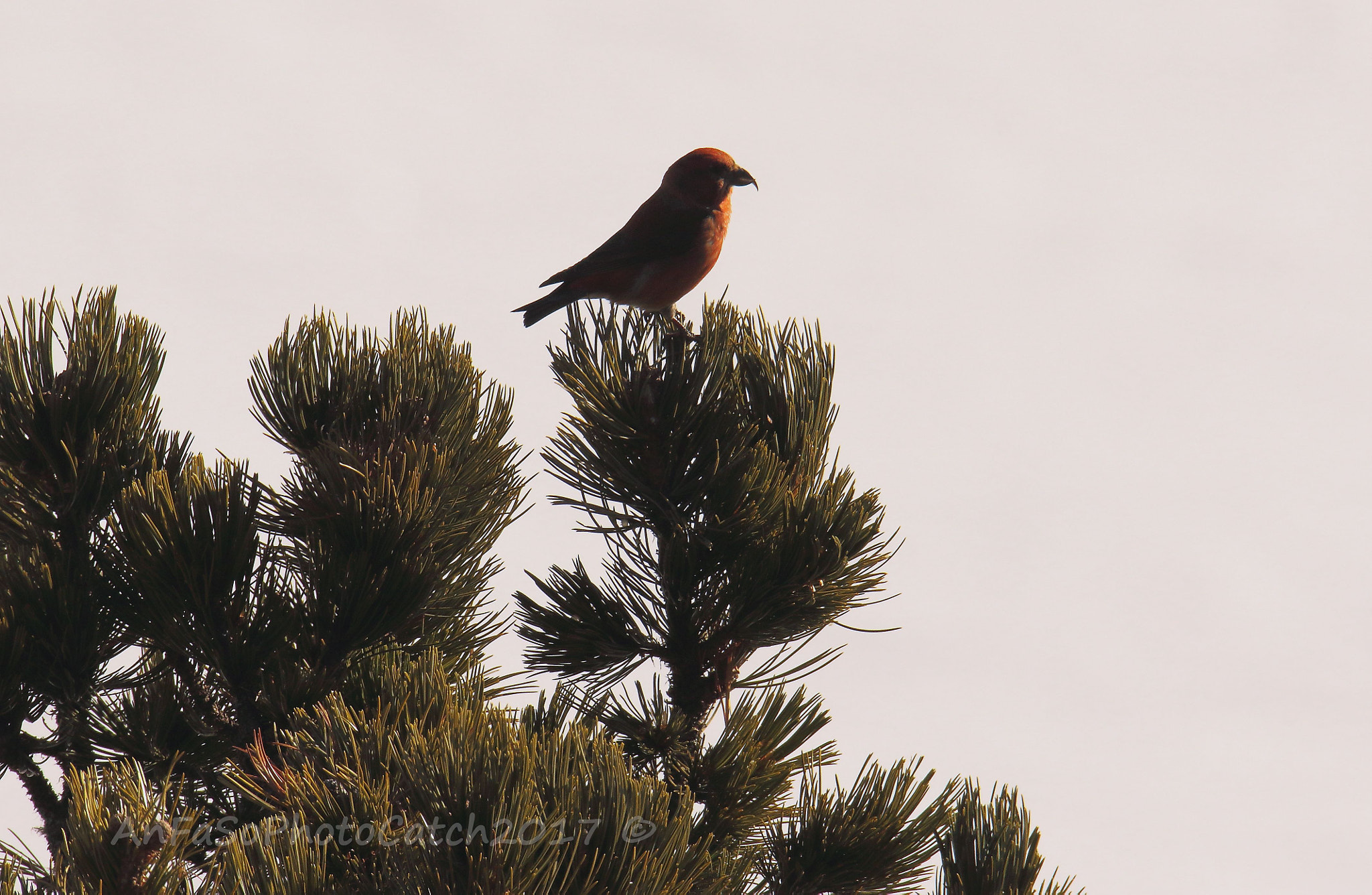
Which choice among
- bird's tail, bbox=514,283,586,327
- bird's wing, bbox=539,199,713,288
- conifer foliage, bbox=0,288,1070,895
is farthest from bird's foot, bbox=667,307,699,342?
bird's tail, bbox=514,283,586,327

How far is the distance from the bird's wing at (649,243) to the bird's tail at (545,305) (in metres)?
0.16

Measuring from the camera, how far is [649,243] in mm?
5363

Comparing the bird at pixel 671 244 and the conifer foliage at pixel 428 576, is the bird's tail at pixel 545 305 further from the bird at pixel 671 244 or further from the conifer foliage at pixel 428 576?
the conifer foliage at pixel 428 576

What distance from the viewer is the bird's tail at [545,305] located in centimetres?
564

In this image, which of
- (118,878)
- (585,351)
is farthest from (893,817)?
(118,878)

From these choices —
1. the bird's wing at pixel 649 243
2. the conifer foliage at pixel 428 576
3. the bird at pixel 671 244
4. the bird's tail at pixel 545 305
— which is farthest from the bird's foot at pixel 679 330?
the bird's tail at pixel 545 305

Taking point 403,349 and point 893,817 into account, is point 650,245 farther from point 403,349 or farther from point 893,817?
point 893,817

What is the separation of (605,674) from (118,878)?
1.30 m

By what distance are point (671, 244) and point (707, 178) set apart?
0.38m

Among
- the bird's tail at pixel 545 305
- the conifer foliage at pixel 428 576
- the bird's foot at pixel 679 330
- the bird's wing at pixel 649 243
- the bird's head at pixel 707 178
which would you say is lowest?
the conifer foliage at pixel 428 576

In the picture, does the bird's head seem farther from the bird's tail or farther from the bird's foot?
the bird's foot

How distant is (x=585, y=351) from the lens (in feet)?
9.52

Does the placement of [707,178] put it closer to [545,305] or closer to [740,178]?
[740,178]

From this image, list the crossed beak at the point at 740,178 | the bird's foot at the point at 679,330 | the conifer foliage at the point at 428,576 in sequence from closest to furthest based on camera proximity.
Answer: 1. the conifer foliage at the point at 428,576
2. the bird's foot at the point at 679,330
3. the crossed beak at the point at 740,178
